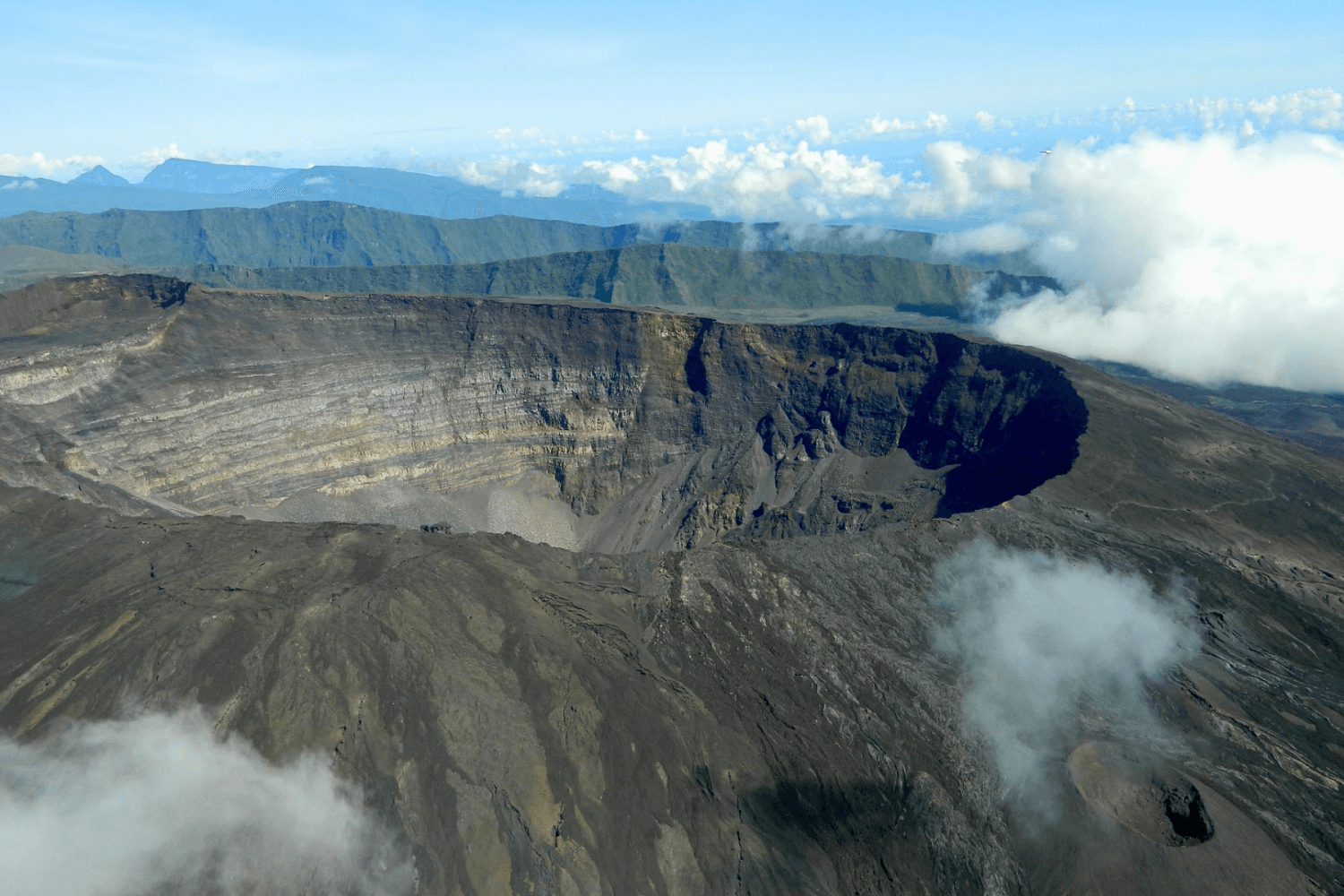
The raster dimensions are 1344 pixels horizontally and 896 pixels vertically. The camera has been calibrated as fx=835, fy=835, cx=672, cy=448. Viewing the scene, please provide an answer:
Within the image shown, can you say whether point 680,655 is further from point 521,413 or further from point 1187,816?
point 521,413

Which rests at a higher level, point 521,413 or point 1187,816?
point 1187,816

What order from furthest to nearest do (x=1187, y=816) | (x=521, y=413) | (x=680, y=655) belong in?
(x=521, y=413), (x=680, y=655), (x=1187, y=816)

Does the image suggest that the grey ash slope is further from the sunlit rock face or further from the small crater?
the sunlit rock face

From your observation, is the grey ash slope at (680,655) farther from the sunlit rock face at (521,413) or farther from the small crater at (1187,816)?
the sunlit rock face at (521,413)

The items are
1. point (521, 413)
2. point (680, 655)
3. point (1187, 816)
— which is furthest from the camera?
point (521, 413)

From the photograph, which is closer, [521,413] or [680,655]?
[680,655]

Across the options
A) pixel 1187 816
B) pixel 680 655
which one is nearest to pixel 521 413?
pixel 680 655
